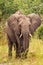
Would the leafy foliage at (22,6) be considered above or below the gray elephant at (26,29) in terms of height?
A: below

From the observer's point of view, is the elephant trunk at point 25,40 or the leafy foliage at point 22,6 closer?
the elephant trunk at point 25,40

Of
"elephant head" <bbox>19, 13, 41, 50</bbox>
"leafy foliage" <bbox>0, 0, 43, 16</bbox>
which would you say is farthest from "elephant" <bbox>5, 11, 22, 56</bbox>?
"leafy foliage" <bbox>0, 0, 43, 16</bbox>

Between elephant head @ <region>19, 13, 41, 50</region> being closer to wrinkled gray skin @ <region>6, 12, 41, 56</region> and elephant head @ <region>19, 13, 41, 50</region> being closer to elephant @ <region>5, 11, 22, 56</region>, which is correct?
wrinkled gray skin @ <region>6, 12, 41, 56</region>

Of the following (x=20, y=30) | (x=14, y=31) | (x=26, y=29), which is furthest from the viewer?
(x=14, y=31)

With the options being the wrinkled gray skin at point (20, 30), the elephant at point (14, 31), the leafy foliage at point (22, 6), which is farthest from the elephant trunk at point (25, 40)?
the leafy foliage at point (22, 6)

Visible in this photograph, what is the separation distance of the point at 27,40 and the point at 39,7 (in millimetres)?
6201

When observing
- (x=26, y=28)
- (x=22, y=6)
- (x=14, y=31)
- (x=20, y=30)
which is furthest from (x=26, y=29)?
(x=22, y=6)

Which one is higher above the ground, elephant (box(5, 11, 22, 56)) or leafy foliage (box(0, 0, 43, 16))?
elephant (box(5, 11, 22, 56))

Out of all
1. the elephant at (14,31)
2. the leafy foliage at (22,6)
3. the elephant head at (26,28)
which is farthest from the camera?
the leafy foliage at (22,6)

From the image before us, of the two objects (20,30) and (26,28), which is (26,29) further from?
(20,30)

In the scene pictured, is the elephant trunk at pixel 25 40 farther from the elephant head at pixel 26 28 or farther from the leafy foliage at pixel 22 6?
the leafy foliage at pixel 22 6

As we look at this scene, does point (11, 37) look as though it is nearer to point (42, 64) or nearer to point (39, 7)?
point (42, 64)

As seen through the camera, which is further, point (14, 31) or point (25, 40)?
point (14, 31)

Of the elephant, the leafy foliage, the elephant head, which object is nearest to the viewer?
the elephant head
